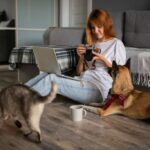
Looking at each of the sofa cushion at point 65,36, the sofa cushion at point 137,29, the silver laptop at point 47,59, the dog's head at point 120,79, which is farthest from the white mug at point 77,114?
the sofa cushion at point 137,29

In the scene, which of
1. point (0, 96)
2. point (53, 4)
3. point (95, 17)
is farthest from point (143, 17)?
point (53, 4)

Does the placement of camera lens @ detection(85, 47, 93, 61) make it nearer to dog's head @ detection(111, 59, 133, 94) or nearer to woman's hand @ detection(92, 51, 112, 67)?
woman's hand @ detection(92, 51, 112, 67)

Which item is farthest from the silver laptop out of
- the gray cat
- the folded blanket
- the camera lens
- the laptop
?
the gray cat

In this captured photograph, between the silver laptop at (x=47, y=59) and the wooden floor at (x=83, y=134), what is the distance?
0.51 m

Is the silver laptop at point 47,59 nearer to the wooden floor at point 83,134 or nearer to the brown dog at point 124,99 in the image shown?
the wooden floor at point 83,134

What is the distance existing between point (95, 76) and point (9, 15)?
318cm

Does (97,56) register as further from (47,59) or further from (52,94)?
(52,94)

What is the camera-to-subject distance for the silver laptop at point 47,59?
2799mm

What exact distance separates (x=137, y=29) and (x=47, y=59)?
51.7 inches

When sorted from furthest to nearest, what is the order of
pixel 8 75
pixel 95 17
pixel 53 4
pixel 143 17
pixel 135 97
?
pixel 53 4
pixel 8 75
pixel 143 17
pixel 95 17
pixel 135 97

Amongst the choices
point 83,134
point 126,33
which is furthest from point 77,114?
point 126,33

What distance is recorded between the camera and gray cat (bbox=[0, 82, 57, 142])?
182cm

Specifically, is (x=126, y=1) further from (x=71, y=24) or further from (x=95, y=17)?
(x=95, y=17)

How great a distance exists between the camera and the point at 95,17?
267cm
